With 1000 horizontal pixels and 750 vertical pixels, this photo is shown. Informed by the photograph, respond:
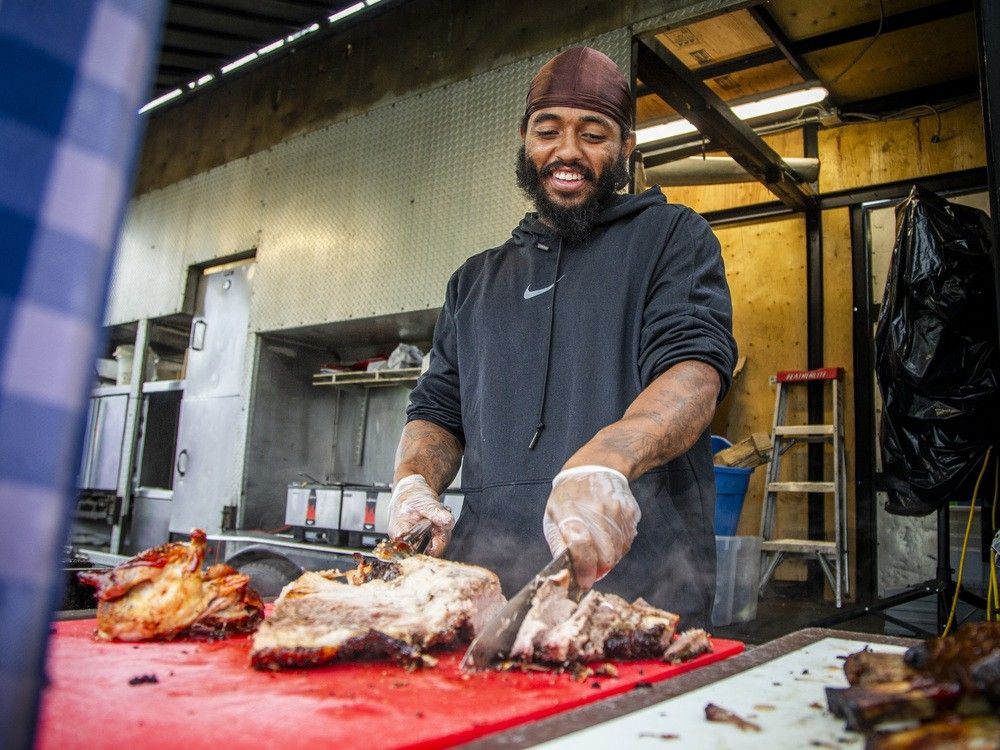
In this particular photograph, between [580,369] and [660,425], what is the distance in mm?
424

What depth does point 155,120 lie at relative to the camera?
26.2ft

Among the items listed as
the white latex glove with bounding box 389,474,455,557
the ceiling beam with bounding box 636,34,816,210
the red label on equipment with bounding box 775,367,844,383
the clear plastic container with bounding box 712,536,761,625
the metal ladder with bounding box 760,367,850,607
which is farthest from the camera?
the red label on equipment with bounding box 775,367,844,383

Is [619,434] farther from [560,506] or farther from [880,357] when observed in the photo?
[880,357]

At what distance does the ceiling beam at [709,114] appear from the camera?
4.12m

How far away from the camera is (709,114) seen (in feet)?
15.1

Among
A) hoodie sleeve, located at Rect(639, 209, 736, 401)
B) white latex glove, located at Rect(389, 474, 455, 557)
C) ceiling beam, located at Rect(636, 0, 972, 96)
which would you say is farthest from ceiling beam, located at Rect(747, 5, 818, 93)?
white latex glove, located at Rect(389, 474, 455, 557)

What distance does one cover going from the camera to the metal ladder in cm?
571

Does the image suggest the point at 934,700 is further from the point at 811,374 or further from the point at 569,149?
the point at 811,374

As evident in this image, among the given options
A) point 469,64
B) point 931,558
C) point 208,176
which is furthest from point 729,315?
point 208,176

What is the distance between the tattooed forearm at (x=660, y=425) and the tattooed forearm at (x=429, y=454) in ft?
2.42

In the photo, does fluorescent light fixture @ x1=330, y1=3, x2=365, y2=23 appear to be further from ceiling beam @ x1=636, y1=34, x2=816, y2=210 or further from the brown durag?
the brown durag

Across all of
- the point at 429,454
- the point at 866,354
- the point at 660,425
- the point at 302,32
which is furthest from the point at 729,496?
the point at 302,32

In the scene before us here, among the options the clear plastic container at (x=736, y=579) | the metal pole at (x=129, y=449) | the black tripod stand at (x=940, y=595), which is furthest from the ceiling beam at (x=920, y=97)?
the metal pole at (x=129, y=449)

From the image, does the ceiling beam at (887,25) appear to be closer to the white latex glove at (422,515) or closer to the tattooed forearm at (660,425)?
the tattooed forearm at (660,425)
